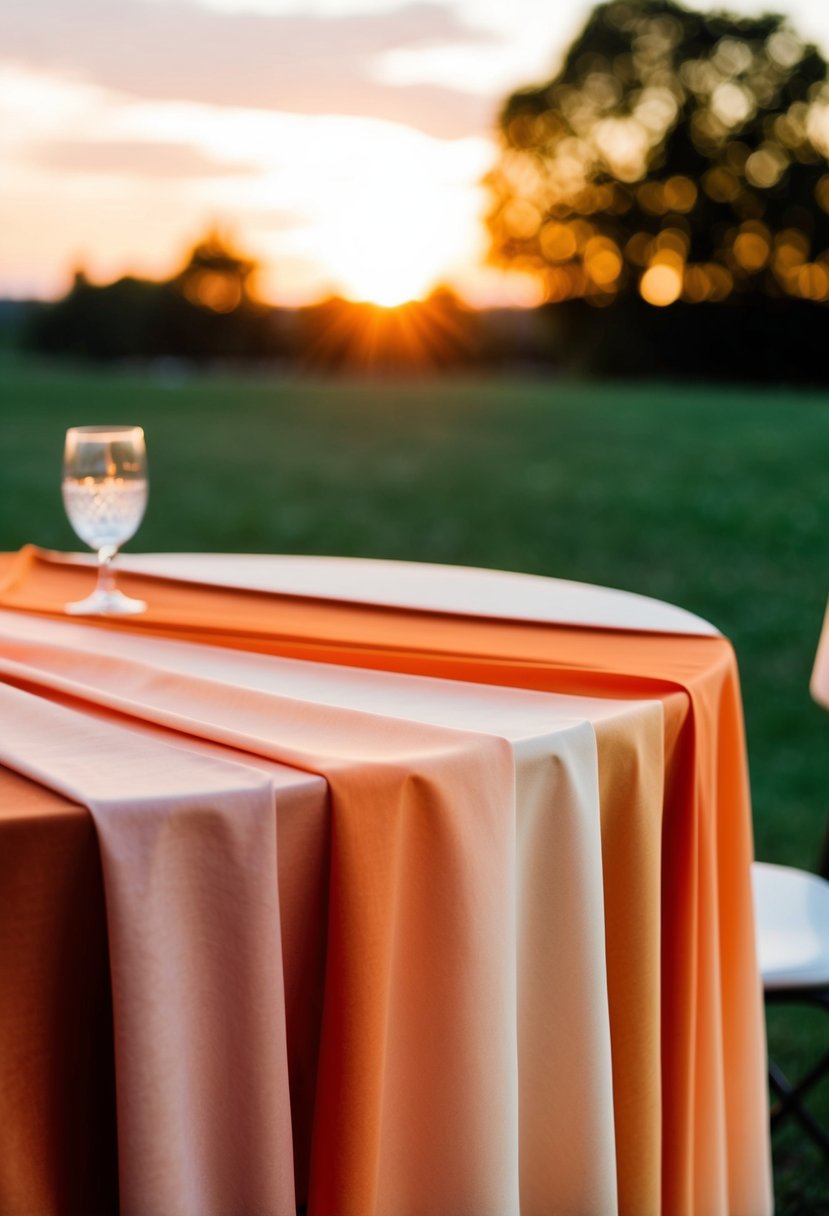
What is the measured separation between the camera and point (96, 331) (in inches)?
807

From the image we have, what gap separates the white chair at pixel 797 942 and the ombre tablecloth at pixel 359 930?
1.26 ft

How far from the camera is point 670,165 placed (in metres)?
22.8

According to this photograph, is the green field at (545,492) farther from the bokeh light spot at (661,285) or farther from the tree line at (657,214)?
the bokeh light spot at (661,285)

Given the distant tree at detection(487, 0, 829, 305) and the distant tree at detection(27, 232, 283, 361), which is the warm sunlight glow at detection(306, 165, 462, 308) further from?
the distant tree at detection(487, 0, 829, 305)

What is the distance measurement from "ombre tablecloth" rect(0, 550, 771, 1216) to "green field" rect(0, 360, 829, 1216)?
2.06 meters

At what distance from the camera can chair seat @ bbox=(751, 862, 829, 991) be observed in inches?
78.0

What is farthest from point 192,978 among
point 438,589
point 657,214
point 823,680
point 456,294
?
point 657,214

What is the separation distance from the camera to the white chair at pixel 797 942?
1981mm

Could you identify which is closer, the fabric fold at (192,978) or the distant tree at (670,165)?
the fabric fold at (192,978)

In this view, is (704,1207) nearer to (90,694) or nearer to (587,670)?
(587,670)

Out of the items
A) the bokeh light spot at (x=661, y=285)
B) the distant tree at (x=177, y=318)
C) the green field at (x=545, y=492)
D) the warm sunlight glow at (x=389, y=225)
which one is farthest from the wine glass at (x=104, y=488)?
the bokeh light spot at (x=661, y=285)

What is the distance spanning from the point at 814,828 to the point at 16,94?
1071 centimetres

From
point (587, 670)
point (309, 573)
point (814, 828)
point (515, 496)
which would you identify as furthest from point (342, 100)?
point (587, 670)

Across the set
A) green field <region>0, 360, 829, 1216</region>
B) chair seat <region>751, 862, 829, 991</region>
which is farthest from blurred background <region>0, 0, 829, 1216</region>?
chair seat <region>751, 862, 829, 991</region>
